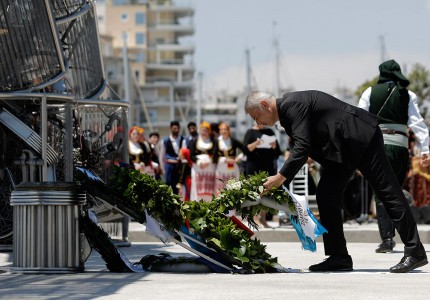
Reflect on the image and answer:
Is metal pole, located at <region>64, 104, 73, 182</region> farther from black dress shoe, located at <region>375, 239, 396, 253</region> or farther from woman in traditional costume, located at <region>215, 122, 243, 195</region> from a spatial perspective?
woman in traditional costume, located at <region>215, 122, 243, 195</region>

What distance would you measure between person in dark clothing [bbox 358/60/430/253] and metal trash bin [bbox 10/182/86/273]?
4098 mm

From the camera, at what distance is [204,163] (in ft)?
81.5

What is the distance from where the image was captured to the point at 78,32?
57.8 ft


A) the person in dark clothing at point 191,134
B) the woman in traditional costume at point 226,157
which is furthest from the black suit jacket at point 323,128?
the person in dark clothing at point 191,134

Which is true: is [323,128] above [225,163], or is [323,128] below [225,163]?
above

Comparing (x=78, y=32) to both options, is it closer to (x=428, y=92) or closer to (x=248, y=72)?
(x=428, y=92)

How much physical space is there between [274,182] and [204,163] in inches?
489

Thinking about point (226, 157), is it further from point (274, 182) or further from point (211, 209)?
point (274, 182)

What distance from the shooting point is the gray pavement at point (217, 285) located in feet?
33.4

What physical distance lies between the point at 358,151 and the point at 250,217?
3.71 feet

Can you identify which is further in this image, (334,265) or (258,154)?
(258,154)

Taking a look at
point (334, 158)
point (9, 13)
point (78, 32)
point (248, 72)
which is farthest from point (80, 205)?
point (248, 72)

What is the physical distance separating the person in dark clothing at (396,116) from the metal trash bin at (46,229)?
161 inches

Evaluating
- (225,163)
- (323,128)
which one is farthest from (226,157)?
(323,128)
